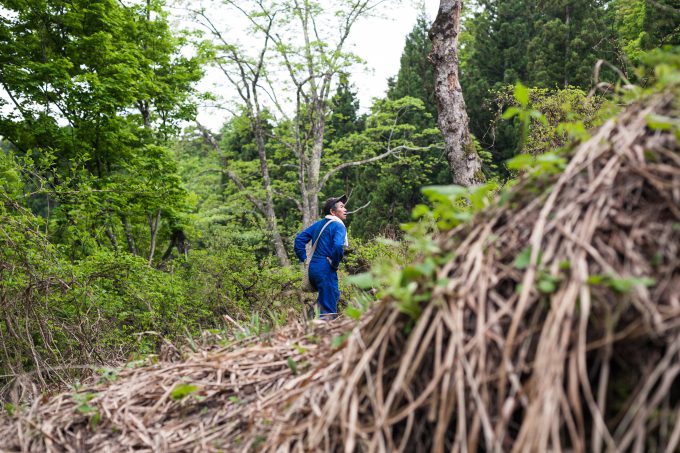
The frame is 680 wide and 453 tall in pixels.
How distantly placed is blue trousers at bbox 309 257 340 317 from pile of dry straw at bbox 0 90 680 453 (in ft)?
15.9

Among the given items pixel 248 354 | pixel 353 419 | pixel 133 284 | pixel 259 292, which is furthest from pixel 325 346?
pixel 259 292

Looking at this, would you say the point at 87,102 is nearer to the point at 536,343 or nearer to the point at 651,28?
the point at 536,343

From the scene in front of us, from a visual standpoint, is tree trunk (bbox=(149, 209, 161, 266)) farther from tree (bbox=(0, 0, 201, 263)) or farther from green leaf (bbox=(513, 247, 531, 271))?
green leaf (bbox=(513, 247, 531, 271))

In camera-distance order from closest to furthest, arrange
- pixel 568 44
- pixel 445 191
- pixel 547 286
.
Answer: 1. pixel 547 286
2. pixel 445 191
3. pixel 568 44

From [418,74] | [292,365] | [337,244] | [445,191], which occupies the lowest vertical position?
[337,244]

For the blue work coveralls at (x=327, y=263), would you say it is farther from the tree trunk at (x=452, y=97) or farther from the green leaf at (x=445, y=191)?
the green leaf at (x=445, y=191)

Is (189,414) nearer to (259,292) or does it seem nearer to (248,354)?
(248,354)

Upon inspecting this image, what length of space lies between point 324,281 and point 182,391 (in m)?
4.69

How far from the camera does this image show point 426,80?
2905cm

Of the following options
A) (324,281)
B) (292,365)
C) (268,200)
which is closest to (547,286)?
(292,365)

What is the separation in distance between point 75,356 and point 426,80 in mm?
25994

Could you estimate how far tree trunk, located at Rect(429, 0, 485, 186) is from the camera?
8.04 m

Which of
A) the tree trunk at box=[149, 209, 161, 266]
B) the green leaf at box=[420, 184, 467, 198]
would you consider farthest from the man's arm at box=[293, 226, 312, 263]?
the tree trunk at box=[149, 209, 161, 266]

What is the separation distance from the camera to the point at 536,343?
1248 millimetres
